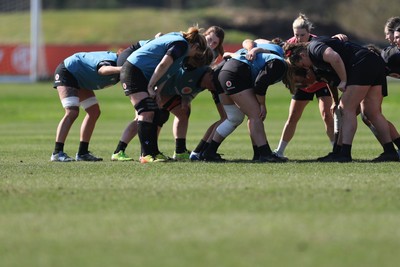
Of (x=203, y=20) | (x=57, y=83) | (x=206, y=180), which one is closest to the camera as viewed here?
(x=206, y=180)

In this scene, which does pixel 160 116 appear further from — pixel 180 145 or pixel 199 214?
pixel 199 214

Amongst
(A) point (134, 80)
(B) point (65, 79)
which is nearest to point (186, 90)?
(A) point (134, 80)

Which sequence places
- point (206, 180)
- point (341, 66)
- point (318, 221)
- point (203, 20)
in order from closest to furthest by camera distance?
point (318, 221), point (206, 180), point (341, 66), point (203, 20)

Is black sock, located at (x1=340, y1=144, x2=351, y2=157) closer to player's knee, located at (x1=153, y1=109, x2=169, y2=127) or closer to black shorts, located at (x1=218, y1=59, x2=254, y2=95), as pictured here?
black shorts, located at (x1=218, y1=59, x2=254, y2=95)

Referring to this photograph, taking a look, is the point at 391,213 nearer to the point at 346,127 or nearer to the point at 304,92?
the point at 346,127

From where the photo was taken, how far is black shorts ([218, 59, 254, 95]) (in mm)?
12711

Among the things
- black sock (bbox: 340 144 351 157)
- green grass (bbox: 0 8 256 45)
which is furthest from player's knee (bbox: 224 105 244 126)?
green grass (bbox: 0 8 256 45)

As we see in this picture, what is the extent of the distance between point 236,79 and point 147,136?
4.56 ft

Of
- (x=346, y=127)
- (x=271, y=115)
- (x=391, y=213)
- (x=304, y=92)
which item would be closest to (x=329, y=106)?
(x=304, y=92)

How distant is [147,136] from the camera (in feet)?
41.4

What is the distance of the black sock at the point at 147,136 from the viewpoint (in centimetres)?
1259

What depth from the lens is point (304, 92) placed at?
14102 mm

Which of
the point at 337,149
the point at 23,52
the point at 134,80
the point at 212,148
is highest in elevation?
the point at 134,80

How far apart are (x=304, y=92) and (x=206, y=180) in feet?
13.9
